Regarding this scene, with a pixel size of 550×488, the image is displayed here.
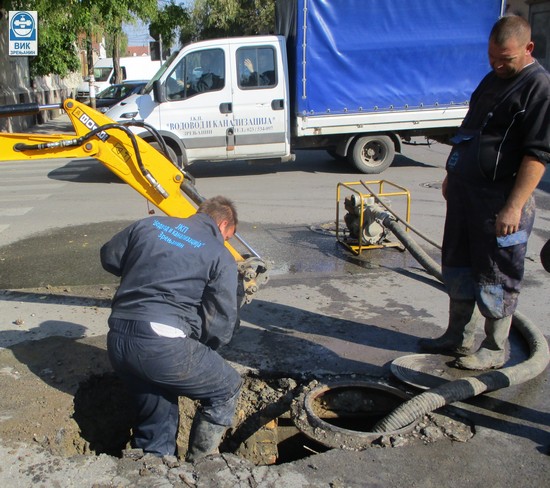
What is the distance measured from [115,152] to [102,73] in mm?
37419

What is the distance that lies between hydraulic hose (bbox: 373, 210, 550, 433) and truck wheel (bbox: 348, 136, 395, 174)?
791cm

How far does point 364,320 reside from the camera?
5.19m

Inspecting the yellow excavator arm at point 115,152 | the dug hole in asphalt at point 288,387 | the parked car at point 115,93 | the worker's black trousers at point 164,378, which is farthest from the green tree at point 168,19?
the worker's black trousers at point 164,378

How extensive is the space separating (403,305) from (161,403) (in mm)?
2731

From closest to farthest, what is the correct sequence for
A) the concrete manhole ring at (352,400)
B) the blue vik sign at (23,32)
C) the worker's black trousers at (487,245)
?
1. the worker's black trousers at (487,245)
2. the concrete manhole ring at (352,400)
3. the blue vik sign at (23,32)

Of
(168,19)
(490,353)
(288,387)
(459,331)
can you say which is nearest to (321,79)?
(459,331)

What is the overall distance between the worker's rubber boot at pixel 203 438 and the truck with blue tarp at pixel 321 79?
8.46 m

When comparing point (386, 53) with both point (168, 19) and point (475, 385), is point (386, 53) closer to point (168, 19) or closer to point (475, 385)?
point (475, 385)

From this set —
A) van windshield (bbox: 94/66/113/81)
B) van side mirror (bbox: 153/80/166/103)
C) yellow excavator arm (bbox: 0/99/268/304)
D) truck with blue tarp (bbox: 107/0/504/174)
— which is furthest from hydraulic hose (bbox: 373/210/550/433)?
van windshield (bbox: 94/66/113/81)

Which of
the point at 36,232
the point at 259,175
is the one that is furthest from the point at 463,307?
the point at 259,175

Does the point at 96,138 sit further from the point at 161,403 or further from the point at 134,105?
the point at 134,105

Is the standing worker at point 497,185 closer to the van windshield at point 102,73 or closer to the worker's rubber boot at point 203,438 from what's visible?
the worker's rubber boot at point 203,438

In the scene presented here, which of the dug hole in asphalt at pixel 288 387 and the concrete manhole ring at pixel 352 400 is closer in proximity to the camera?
the dug hole in asphalt at pixel 288 387

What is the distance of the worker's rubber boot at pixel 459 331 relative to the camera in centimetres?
434
